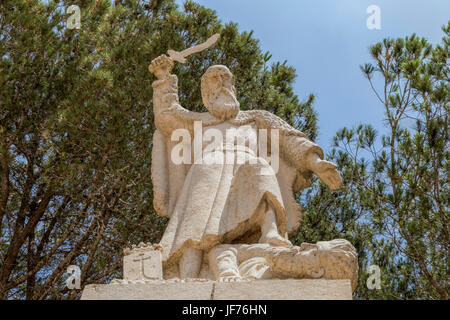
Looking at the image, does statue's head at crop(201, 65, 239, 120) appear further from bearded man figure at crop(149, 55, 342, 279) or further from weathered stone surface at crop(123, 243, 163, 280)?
weathered stone surface at crop(123, 243, 163, 280)

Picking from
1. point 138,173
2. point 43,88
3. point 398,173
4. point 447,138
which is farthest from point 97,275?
point 447,138

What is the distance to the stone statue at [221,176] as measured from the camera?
5.00m

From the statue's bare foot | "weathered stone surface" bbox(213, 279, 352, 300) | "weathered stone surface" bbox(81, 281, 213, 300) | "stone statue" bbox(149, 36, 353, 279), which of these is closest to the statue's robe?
"stone statue" bbox(149, 36, 353, 279)

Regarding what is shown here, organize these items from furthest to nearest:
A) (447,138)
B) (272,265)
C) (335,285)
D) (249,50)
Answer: (249,50) < (447,138) < (272,265) < (335,285)

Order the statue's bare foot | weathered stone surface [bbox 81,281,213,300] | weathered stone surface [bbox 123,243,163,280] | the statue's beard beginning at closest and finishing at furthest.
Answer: weathered stone surface [bbox 81,281,213,300] < weathered stone surface [bbox 123,243,163,280] < the statue's bare foot < the statue's beard

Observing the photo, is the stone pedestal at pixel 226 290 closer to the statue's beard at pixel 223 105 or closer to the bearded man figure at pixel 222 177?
the bearded man figure at pixel 222 177

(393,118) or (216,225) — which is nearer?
(216,225)

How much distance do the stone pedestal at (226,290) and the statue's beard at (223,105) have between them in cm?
182

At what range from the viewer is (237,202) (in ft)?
17.2

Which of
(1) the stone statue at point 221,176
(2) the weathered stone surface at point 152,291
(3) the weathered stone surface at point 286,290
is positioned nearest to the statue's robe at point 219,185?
(1) the stone statue at point 221,176

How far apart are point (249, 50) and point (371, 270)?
3464mm

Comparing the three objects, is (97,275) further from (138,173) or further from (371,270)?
(371,270)

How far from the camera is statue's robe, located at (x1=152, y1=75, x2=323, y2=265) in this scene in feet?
16.6

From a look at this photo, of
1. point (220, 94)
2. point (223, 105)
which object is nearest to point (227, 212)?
point (223, 105)
